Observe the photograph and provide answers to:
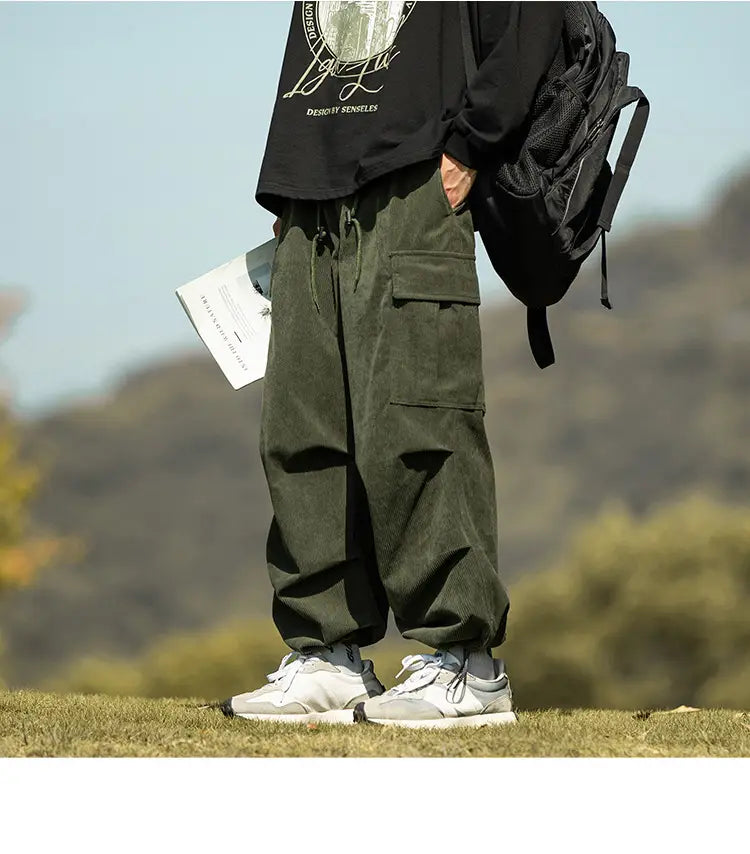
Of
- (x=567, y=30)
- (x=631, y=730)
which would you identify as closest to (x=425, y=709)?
(x=631, y=730)

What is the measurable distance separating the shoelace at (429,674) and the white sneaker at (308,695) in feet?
0.40

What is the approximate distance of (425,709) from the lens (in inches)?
68.3

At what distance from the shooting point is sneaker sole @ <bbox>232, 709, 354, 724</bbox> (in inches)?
71.4

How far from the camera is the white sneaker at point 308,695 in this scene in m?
1.85

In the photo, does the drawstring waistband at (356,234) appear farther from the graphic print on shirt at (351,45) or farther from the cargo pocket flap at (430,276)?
the graphic print on shirt at (351,45)

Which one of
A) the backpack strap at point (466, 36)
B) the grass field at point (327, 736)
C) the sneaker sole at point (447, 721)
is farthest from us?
the backpack strap at point (466, 36)

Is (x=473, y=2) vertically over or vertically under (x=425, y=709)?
over

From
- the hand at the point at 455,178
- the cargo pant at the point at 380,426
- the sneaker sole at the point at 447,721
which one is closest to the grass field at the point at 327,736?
the sneaker sole at the point at 447,721

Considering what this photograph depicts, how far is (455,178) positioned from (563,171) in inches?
6.7

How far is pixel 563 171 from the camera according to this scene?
5.93ft

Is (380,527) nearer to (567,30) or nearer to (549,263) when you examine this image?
(549,263)

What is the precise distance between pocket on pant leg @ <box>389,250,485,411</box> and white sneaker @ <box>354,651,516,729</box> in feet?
1.35

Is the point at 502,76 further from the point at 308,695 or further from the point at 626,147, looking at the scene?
the point at 308,695

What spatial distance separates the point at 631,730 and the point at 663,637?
157cm
